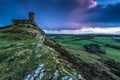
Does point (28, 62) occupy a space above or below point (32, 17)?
below

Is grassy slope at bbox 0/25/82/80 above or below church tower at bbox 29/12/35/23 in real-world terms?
below

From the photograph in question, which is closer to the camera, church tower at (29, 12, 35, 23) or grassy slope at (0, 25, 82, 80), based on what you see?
grassy slope at (0, 25, 82, 80)

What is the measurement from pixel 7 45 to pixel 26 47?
5.48 m

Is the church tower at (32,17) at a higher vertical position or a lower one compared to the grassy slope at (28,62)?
higher

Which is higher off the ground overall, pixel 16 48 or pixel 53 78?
pixel 16 48

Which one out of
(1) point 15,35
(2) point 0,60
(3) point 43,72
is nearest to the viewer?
(3) point 43,72

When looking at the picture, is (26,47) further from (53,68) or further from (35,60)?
(53,68)

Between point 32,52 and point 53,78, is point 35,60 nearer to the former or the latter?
point 32,52

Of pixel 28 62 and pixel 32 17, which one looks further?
pixel 32 17

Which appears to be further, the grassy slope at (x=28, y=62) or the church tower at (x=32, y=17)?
the church tower at (x=32, y=17)

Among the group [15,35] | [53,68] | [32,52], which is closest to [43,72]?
[53,68]

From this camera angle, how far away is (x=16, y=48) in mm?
39312

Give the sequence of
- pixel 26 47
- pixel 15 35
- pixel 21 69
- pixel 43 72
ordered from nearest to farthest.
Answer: pixel 43 72
pixel 21 69
pixel 26 47
pixel 15 35

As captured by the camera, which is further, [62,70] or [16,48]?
[16,48]
